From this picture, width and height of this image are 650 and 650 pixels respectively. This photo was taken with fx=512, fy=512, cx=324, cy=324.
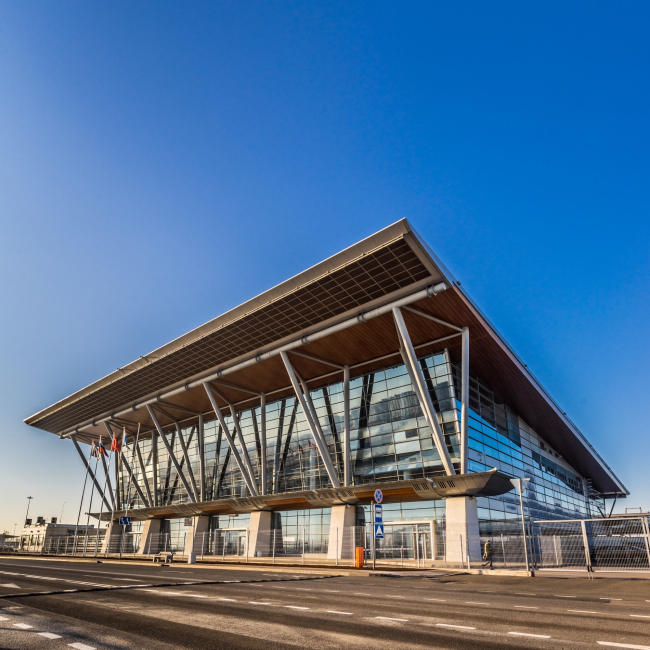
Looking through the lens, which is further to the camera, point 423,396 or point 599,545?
point 423,396

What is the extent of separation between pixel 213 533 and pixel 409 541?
21.7m

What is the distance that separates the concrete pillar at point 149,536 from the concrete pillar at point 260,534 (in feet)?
52.1

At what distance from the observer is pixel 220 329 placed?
3397 centimetres

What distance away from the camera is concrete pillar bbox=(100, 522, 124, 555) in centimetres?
5647

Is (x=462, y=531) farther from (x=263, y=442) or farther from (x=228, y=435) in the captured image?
(x=228, y=435)

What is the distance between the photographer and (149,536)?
5331 cm

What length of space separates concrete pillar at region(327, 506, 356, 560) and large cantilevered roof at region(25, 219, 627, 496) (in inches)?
387

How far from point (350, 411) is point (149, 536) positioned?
29.7 metres

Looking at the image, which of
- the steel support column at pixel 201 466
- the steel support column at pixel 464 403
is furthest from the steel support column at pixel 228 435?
the steel support column at pixel 464 403

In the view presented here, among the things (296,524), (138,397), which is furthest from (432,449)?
(138,397)

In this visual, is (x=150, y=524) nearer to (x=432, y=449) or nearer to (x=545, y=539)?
(x=432, y=449)

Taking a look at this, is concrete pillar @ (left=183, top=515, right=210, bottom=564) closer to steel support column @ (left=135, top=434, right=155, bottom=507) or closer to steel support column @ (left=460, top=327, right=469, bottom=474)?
steel support column @ (left=135, top=434, right=155, bottom=507)

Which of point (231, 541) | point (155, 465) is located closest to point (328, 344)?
point (231, 541)

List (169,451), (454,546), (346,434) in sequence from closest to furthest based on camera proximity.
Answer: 1. (454,546)
2. (346,434)
3. (169,451)
